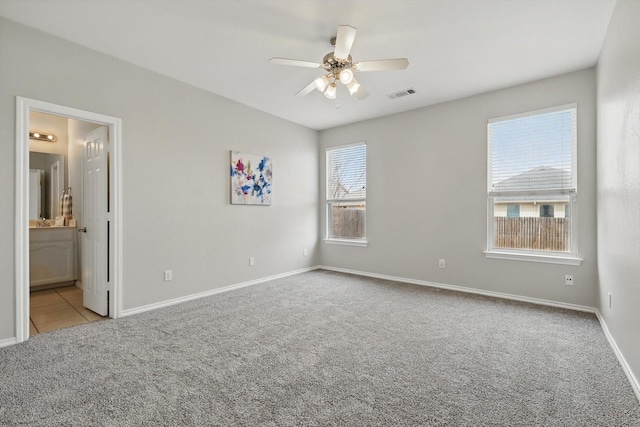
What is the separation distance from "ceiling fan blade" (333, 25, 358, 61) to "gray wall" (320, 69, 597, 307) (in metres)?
2.43

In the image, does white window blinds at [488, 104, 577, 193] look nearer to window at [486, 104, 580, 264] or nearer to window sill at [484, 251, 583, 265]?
window at [486, 104, 580, 264]

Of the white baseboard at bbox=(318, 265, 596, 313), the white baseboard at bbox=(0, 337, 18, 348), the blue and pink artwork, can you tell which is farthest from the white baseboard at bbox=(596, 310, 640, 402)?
the white baseboard at bbox=(0, 337, 18, 348)

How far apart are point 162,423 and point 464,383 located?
1803mm

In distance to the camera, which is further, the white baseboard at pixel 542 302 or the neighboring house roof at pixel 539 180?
the neighboring house roof at pixel 539 180

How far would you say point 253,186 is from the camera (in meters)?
4.59

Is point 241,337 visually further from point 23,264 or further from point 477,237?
point 477,237

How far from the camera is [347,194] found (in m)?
5.50

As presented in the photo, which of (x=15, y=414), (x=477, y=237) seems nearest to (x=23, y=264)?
(x=15, y=414)

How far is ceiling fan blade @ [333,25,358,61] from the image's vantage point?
2.18 m

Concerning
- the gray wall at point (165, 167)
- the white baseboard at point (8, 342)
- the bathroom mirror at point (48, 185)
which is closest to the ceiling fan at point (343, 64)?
the gray wall at point (165, 167)

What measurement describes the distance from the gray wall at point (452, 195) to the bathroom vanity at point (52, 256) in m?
4.31

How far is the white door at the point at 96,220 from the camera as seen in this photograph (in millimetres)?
3209

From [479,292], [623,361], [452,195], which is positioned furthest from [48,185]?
[623,361]

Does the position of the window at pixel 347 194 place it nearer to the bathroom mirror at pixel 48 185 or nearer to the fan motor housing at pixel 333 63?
the fan motor housing at pixel 333 63
